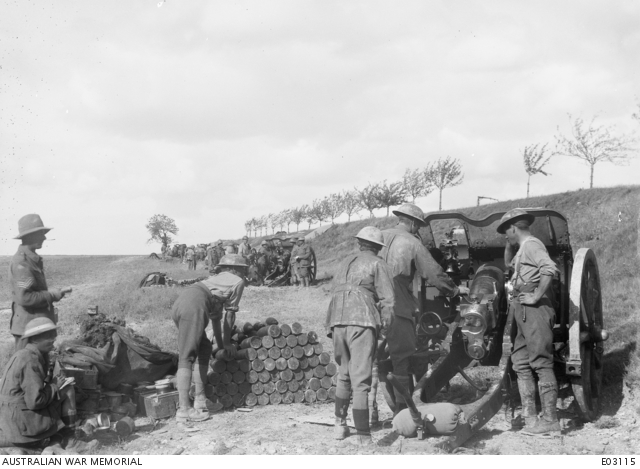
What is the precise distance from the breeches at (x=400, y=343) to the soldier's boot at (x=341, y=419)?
0.63m

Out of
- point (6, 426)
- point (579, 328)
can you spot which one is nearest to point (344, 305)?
point (579, 328)

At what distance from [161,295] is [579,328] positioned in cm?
1261

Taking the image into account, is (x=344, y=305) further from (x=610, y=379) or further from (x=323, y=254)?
(x=323, y=254)

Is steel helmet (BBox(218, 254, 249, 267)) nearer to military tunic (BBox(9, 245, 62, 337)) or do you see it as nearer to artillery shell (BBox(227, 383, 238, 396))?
artillery shell (BBox(227, 383, 238, 396))

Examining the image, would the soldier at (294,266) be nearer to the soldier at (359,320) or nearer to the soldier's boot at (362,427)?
the soldier at (359,320)

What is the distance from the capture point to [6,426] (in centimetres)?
465

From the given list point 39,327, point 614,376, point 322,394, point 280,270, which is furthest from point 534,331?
point 280,270

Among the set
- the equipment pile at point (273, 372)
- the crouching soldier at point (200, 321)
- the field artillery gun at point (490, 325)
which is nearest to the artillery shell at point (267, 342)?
the equipment pile at point (273, 372)

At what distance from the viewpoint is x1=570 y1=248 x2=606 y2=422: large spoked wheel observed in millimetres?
5535

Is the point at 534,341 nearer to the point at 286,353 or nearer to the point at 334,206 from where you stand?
the point at 286,353

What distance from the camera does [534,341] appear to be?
17.3 ft

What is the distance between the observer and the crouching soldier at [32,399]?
4.66 m

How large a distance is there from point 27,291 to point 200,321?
64.6 inches

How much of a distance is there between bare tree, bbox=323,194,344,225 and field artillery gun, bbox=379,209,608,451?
163ft
